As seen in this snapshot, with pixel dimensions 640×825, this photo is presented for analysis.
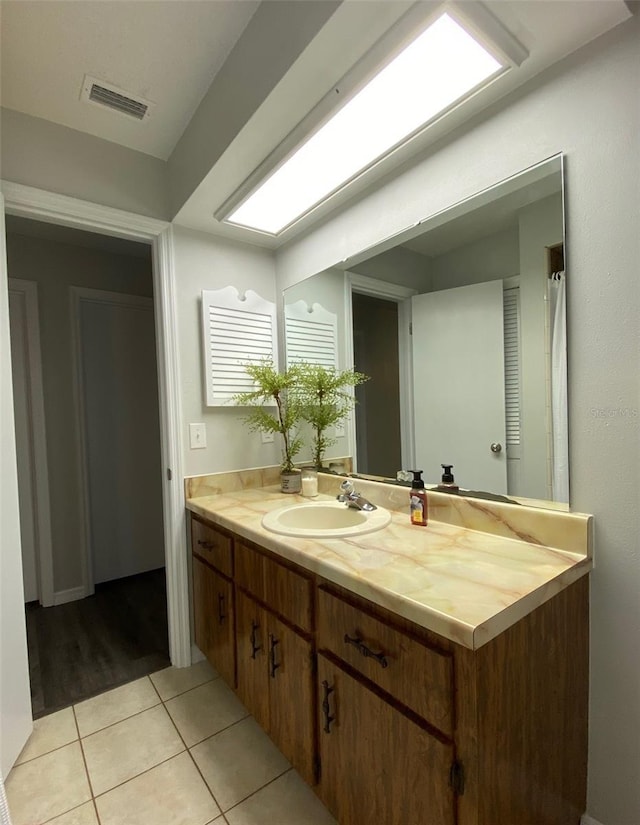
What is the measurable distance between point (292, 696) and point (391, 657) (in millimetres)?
528

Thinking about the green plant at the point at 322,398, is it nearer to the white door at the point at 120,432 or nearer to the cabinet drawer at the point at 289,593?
the cabinet drawer at the point at 289,593

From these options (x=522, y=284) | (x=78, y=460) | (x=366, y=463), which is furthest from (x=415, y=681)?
(x=78, y=460)

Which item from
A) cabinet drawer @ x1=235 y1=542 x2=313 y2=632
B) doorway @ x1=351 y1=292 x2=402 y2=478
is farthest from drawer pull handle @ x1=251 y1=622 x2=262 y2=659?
doorway @ x1=351 y1=292 x2=402 y2=478

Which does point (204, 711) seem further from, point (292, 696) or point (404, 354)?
point (404, 354)

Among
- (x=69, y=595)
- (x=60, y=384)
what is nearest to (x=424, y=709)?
(x=69, y=595)

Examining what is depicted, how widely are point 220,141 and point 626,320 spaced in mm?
1435

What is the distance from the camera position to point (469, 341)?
140 cm

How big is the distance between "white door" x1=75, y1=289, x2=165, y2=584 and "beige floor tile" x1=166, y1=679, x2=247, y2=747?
154 cm

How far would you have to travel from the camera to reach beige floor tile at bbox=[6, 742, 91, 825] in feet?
4.01

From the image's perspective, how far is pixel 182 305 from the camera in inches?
75.3

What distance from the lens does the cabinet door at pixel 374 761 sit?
0.79m

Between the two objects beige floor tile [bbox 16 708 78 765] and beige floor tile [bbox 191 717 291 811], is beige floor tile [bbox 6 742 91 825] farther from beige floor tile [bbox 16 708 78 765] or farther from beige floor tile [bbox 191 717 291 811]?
beige floor tile [bbox 191 717 291 811]

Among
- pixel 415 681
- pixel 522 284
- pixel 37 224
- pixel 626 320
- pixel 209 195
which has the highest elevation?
pixel 37 224

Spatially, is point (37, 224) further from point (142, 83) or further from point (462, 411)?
point (462, 411)
